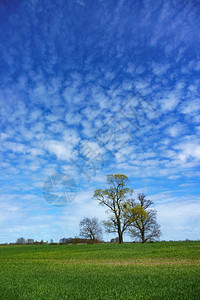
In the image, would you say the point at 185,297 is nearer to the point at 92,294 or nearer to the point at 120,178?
the point at 92,294

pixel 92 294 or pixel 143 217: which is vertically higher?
pixel 143 217

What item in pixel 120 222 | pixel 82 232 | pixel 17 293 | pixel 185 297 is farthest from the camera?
pixel 82 232

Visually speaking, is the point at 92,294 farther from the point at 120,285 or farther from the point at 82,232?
the point at 82,232

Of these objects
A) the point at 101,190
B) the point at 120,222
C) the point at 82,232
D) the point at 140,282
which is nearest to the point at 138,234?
the point at 120,222

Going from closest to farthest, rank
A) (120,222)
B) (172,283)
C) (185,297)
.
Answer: (185,297) < (172,283) < (120,222)

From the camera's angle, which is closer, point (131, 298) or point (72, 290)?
point (131, 298)

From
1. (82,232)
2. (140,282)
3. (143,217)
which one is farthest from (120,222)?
(140,282)

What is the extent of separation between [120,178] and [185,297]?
38277 millimetres

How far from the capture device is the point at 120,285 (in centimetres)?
684

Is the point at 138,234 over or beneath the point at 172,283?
over


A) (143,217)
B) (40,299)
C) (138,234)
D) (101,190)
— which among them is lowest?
(40,299)

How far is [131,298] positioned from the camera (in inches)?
213

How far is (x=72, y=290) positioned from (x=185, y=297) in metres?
3.17

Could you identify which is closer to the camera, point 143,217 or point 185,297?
point 185,297
